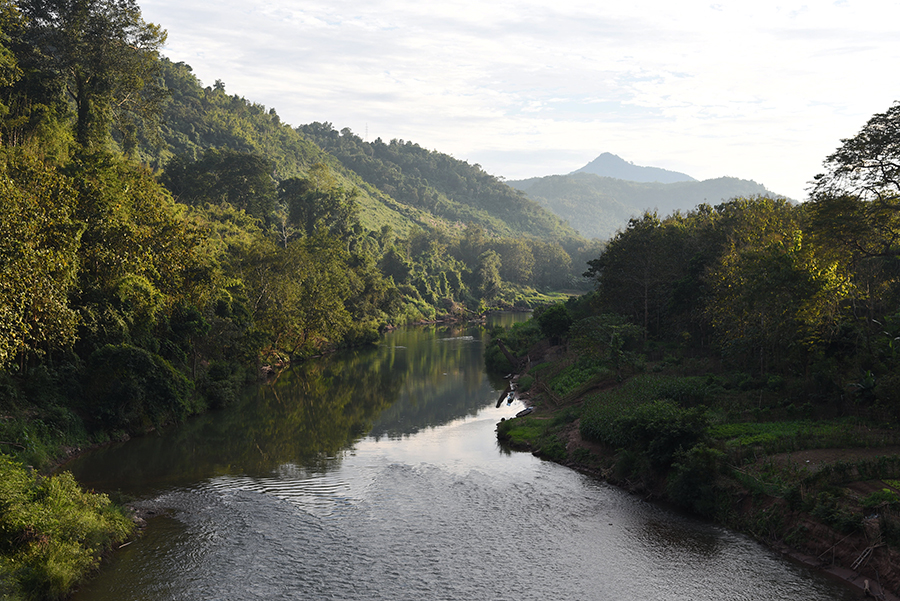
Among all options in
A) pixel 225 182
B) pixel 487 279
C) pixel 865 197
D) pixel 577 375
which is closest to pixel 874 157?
pixel 865 197

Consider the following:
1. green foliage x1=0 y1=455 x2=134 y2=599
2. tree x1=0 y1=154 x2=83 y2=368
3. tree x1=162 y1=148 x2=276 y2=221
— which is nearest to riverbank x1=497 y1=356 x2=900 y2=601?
green foliage x1=0 y1=455 x2=134 y2=599

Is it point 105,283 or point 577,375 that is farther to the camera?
point 577,375

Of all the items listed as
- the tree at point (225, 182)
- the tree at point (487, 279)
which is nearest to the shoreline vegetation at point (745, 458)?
the tree at point (225, 182)

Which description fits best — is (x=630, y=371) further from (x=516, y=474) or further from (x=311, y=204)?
(x=311, y=204)

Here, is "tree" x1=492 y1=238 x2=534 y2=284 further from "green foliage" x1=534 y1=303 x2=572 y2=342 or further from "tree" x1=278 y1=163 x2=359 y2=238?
"green foliage" x1=534 y1=303 x2=572 y2=342

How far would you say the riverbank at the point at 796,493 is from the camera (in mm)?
17531

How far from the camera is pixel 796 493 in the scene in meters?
20.0

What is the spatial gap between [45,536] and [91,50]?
4345 centimetres

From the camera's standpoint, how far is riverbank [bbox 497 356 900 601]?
17531 mm

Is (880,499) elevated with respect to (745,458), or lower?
elevated

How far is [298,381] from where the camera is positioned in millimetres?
53250

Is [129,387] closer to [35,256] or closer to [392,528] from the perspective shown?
[35,256]

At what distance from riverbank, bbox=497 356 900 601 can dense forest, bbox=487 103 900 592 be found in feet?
0.18

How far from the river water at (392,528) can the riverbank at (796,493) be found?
688mm
